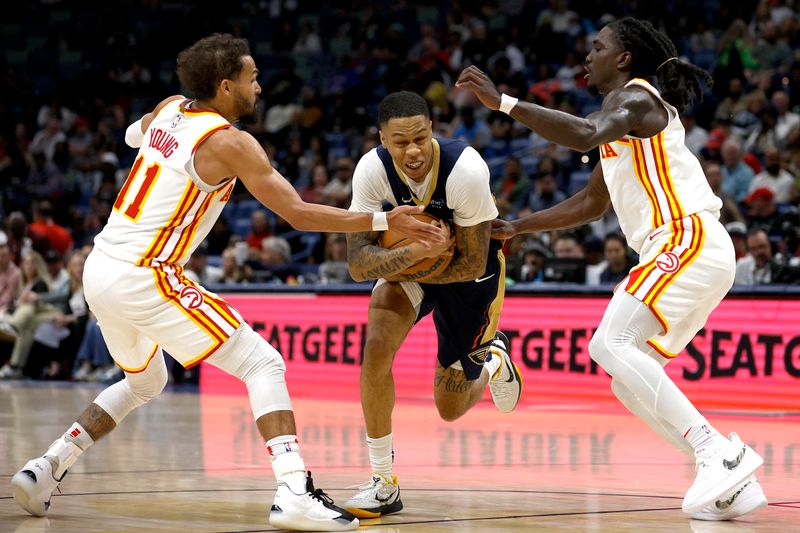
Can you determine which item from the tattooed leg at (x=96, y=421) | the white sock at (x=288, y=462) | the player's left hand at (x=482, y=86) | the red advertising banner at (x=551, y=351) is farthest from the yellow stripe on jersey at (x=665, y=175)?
the red advertising banner at (x=551, y=351)

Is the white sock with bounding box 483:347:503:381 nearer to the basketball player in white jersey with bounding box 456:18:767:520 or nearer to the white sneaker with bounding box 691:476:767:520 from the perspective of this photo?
the basketball player in white jersey with bounding box 456:18:767:520

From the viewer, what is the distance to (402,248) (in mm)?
5434

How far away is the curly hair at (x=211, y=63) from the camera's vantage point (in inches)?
202

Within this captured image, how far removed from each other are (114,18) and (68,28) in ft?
3.67

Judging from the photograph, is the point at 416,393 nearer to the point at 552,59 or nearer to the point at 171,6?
the point at 552,59

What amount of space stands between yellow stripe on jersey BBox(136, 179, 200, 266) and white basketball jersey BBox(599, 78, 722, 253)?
1.92 meters

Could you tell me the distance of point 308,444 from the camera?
27.3 ft

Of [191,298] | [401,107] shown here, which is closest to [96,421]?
[191,298]

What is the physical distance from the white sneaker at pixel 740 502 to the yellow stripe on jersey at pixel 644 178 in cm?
121

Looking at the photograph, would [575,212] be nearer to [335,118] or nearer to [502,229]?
[502,229]

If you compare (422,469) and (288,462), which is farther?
(422,469)

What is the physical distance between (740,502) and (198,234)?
8.45 feet

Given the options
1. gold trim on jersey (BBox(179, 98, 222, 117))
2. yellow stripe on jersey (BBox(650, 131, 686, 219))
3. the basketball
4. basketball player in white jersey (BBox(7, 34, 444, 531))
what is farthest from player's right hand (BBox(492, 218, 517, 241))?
gold trim on jersey (BBox(179, 98, 222, 117))

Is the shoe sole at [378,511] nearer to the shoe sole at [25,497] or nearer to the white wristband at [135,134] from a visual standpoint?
the shoe sole at [25,497]
